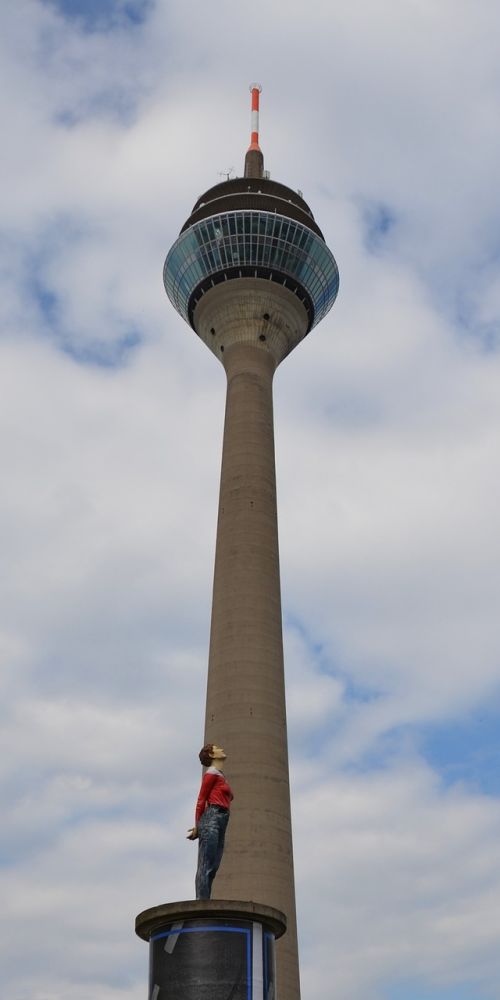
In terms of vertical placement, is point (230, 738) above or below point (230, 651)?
below

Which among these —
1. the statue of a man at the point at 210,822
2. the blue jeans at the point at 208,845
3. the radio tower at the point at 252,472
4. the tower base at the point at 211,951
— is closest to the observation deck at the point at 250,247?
the radio tower at the point at 252,472

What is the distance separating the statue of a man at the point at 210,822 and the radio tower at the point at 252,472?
122ft

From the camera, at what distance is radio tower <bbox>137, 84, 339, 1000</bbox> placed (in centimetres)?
5303

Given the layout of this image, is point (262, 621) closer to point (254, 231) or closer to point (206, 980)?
point (254, 231)

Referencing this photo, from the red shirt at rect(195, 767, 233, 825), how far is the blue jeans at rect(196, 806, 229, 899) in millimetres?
89

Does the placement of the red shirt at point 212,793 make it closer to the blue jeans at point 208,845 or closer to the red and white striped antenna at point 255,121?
the blue jeans at point 208,845

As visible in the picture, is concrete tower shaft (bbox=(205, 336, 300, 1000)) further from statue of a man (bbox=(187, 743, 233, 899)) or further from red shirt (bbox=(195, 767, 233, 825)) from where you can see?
red shirt (bbox=(195, 767, 233, 825))

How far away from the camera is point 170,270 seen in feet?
250

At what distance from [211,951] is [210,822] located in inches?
86.8

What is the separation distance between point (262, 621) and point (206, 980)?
45823 mm

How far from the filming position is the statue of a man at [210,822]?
15.0 metres

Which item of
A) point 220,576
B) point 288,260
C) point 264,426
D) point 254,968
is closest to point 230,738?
point 220,576

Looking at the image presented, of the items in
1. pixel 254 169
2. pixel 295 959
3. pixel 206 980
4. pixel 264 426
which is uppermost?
pixel 254 169

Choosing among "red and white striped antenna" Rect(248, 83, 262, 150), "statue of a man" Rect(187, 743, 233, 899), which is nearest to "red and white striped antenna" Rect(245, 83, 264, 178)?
"red and white striped antenna" Rect(248, 83, 262, 150)
